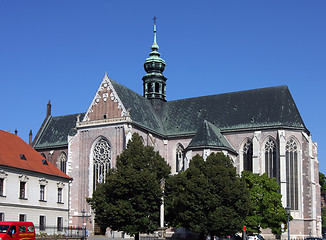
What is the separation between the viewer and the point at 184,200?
4450 centimetres

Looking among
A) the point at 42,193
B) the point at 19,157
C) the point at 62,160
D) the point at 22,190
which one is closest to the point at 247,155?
the point at 62,160

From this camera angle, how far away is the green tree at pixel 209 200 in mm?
43938

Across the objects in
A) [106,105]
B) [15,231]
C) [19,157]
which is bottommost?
[15,231]

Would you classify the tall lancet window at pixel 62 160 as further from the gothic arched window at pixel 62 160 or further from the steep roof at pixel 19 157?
the steep roof at pixel 19 157

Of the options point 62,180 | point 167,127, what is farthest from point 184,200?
point 167,127

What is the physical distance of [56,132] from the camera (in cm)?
7925

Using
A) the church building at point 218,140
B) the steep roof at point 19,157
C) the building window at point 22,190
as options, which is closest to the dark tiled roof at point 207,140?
the church building at point 218,140

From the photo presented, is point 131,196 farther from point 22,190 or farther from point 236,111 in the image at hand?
point 236,111

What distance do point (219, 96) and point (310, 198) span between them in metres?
21.3

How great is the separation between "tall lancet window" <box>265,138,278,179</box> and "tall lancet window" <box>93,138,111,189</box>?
21.4 meters

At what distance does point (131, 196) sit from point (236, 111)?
3016 centimetres

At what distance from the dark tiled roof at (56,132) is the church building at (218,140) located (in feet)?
34.1

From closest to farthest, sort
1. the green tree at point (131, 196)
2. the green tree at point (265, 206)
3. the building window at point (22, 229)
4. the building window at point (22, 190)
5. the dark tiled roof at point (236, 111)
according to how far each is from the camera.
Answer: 1. the building window at point (22, 229)
2. the green tree at point (131, 196)
3. the building window at point (22, 190)
4. the green tree at point (265, 206)
5. the dark tiled roof at point (236, 111)

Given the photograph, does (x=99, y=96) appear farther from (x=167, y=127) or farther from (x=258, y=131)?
(x=258, y=131)
